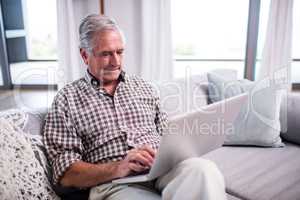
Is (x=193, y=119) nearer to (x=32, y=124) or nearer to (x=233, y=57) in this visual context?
(x=32, y=124)

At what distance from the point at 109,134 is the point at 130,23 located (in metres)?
2.23

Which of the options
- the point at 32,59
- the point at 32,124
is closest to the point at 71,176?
the point at 32,124

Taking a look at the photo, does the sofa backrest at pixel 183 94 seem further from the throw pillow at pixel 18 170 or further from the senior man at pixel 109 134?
the throw pillow at pixel 18 170

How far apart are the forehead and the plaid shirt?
16cm

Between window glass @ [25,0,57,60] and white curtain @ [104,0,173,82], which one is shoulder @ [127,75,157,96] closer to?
white curtain @ [104,0,173,82]

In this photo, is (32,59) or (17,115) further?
(32,59)

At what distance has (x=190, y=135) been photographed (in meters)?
1.07

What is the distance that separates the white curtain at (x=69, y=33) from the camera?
11.0ft

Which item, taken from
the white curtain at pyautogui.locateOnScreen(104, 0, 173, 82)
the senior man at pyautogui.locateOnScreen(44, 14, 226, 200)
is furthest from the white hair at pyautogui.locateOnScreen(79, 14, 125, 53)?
the white curtain at pyautogui.locateOnScreen(104, 0, 173, 82)

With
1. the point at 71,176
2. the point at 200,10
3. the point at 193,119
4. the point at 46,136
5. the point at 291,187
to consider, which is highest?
the point at 200,10

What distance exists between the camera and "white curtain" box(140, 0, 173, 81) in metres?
3.26

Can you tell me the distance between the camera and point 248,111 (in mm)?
1814

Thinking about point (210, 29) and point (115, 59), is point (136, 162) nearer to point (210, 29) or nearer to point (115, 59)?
point (115, 59)

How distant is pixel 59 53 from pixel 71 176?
2.45 meters
